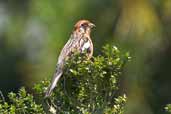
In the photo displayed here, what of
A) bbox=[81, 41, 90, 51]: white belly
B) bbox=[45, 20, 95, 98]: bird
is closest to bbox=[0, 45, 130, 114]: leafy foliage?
bbox=[45, 20, 95, 98]: bird

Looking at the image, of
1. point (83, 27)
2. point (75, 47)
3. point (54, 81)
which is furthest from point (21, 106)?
point (83, 27)

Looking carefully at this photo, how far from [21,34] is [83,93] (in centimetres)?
1256

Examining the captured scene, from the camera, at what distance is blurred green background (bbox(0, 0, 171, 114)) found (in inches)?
679

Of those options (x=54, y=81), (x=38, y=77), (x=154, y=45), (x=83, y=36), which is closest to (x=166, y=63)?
(x=154, y=45)

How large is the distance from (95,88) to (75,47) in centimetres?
112

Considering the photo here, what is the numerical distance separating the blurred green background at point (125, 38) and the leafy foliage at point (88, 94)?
8.81 meters

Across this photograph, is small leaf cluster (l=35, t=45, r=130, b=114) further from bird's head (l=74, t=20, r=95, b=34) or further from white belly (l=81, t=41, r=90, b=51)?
bird's head (l=74, t=20, r=95, b=34)

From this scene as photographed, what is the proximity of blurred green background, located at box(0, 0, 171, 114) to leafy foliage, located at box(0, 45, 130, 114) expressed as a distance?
8.81 m

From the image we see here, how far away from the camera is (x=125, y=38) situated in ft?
55.9

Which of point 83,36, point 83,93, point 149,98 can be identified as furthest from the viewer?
point 149,98

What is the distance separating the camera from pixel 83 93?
23.9ft

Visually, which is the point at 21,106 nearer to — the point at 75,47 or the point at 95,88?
the point at 95,88

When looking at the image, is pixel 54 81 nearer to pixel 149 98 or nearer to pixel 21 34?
pixel 149 98

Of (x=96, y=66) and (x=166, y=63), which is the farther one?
(x=166, y=63)
